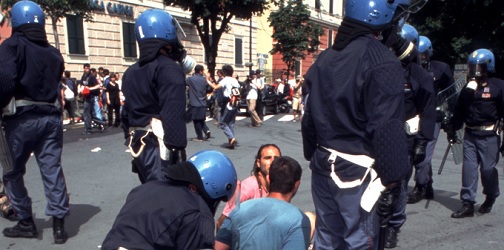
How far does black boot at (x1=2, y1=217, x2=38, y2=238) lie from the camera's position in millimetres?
4902

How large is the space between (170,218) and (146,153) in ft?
6.50

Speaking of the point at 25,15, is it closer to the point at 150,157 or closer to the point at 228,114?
the point at 150,157

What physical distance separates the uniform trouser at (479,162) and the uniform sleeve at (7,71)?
4.59 m

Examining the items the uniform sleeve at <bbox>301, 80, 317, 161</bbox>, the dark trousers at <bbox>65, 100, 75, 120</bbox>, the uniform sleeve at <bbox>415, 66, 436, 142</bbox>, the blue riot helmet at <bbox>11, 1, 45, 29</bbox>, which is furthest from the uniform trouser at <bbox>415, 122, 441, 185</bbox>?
the dark trousers at <bbox>65, 100, 75, 120</bbox>

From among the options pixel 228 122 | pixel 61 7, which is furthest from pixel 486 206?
pixel 61 7

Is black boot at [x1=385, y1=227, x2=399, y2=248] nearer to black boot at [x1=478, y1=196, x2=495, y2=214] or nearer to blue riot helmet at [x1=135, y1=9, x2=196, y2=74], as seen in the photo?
black boot at [x1=478, y1=196, x2=495, y2=214]

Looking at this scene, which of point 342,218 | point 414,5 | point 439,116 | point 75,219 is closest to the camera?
point 342,218

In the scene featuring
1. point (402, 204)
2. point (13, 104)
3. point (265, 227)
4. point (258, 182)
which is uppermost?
point (13, 104)

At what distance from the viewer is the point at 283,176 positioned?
332 centimetres

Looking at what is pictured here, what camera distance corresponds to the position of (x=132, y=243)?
231 cm

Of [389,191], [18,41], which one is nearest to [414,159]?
[389,191]

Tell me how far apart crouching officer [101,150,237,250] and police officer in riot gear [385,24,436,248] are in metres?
2.55

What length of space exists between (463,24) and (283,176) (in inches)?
801

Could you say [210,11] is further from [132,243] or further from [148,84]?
[132,243]
